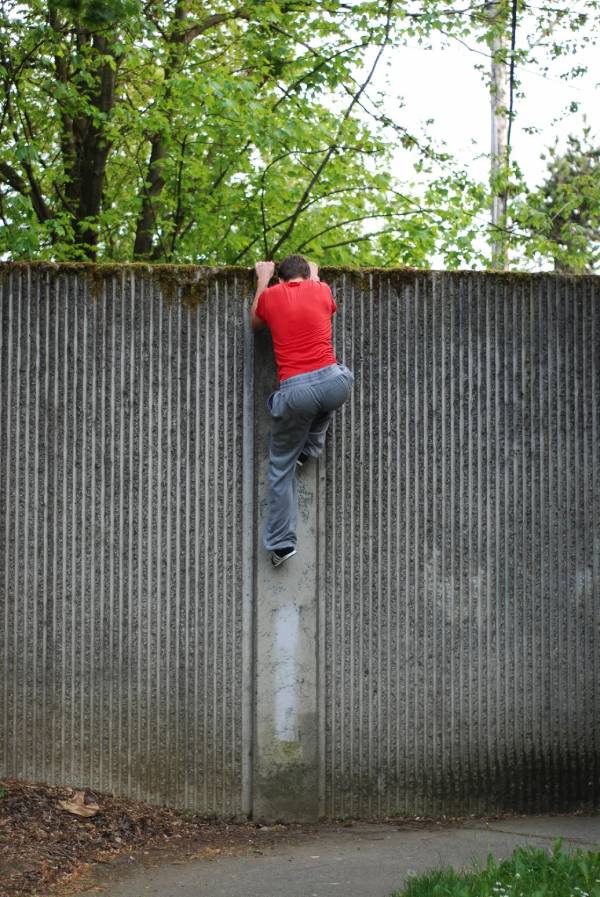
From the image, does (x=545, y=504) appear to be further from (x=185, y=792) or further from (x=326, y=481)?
(x=185, y=792)

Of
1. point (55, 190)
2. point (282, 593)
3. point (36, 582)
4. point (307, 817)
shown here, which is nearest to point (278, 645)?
point (282, 593)

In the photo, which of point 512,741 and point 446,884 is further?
point 512,741

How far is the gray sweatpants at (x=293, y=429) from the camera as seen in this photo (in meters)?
5.59

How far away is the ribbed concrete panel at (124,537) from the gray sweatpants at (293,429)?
23cm

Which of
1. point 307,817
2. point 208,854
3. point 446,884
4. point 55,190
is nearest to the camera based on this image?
point 446,884

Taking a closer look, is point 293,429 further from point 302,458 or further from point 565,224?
point 565,224

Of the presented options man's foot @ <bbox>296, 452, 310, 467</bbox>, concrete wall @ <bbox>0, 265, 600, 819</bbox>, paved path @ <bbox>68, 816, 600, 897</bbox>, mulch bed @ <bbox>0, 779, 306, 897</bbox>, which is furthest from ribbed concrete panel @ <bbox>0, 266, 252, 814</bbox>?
paved path @ <bbox>68, 816, 600, 897</bbox>

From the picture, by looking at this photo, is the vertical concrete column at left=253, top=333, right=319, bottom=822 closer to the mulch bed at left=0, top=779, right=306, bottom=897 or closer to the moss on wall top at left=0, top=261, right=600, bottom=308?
the mulch bed at left=0, top=779, right=306, bottom=897

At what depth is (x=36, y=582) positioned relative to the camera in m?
5.80

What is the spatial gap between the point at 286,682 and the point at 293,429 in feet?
4.59

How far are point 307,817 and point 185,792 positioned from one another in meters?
0.69

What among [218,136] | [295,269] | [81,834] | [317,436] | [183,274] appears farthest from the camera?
[218,136]

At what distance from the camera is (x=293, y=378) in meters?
5.61

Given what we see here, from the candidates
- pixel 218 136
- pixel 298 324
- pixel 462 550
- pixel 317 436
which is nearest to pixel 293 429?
pixel 317 436
